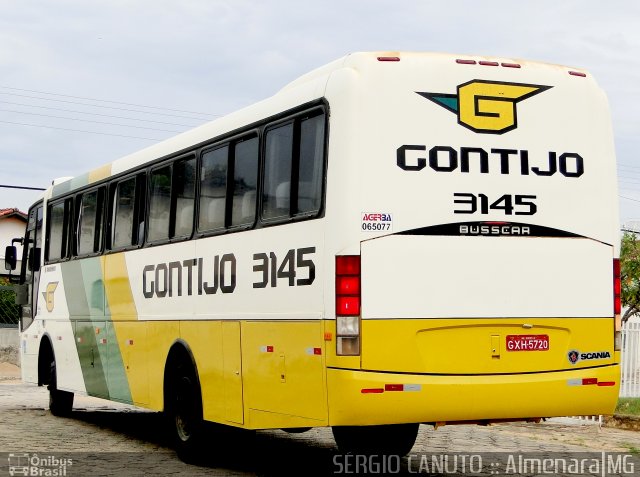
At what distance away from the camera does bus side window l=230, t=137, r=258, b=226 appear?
→ 418 inches

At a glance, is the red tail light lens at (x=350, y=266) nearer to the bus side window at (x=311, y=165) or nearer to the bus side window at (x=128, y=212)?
the bus side window at (x=311, y=165)

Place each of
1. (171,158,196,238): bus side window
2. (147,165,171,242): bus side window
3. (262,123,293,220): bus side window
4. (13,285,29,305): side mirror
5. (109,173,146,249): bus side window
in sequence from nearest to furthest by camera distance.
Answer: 1. (262,123,293,220): bus side window
2. (171,158,196,238): bus side window
3. (147,165,171,242): bus side window
4. (109,173,146,249): bus side window
5. (13,285,29,305): side mirror

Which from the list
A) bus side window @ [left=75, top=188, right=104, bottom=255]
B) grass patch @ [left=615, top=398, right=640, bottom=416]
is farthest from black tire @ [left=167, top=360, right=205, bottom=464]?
grass patch @ [left=615, top=398, right=640, bottom=416]

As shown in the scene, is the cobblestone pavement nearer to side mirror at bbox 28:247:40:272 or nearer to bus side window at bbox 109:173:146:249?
side mirror at bbox 28:247:40:272

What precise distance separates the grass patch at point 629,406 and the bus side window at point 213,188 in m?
8.89

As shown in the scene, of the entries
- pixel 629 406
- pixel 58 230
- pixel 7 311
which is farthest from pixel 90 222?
pixel 7 311

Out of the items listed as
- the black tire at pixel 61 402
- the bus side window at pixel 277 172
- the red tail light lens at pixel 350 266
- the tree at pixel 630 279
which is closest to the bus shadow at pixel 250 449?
the black tire at pixel 61 402

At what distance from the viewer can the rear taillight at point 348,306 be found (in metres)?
8.92

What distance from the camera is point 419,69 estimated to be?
9.34m

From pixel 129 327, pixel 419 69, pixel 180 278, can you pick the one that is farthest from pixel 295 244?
pixel 129 327

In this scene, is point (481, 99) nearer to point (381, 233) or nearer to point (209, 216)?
point (381, 233)

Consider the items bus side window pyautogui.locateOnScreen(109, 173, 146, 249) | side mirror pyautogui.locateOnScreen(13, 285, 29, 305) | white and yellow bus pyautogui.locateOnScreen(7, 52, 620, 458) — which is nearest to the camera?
white and yellow bus pyautogui.locateOnScreen(7, 52, 620, 458)

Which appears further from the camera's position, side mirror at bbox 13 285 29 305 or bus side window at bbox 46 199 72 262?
side mirror at bbox 13 285 29 305

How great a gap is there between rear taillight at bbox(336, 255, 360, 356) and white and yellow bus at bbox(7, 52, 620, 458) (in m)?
0.02
